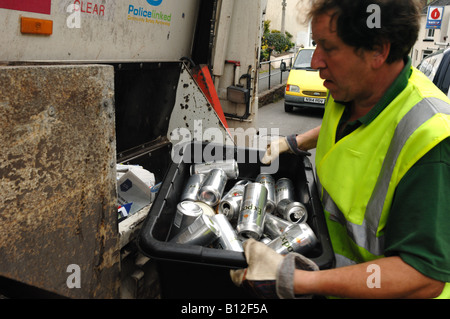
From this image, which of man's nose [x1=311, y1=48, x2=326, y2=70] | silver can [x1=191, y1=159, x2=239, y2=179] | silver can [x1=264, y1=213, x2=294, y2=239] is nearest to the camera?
man's nose [x1=311, y1=48, x2=326, y2=70]

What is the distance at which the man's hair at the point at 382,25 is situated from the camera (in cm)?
137

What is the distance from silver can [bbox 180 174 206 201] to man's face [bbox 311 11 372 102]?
0.97m

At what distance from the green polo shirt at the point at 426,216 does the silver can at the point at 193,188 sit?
116 centimetres

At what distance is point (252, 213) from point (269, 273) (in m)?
0.54

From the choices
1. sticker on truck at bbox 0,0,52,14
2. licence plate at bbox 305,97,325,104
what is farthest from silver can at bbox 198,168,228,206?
licence plate at bbox 305,97,325,104

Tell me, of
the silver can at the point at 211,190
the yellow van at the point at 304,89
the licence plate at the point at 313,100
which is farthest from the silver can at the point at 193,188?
the licence plate at the point at 313,100

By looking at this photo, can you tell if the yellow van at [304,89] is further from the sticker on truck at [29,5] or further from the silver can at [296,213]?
the sticker on truck at [29,5]

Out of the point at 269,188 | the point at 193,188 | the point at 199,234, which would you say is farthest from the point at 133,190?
the point at 269,188

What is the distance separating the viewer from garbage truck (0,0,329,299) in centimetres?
123

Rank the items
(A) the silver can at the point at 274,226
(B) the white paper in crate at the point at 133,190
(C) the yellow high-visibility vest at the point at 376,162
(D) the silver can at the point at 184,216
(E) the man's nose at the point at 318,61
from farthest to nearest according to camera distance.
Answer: (B) the white paper in crate at the point at 133,190 < (A) the silver can at the point at 274,226 < (D) the silver can at the point at 184,216 < (E) the man's nose at the point at 318,61 < (C) the yellow high-visibility vest at the point at 376,162

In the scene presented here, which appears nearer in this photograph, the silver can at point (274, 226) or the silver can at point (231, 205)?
the silver can at point (274, 226)

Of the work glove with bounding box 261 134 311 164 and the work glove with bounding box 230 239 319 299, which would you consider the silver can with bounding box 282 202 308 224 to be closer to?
the work glove with bounding box 261 134 311 164

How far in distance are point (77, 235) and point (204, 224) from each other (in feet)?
1.71
